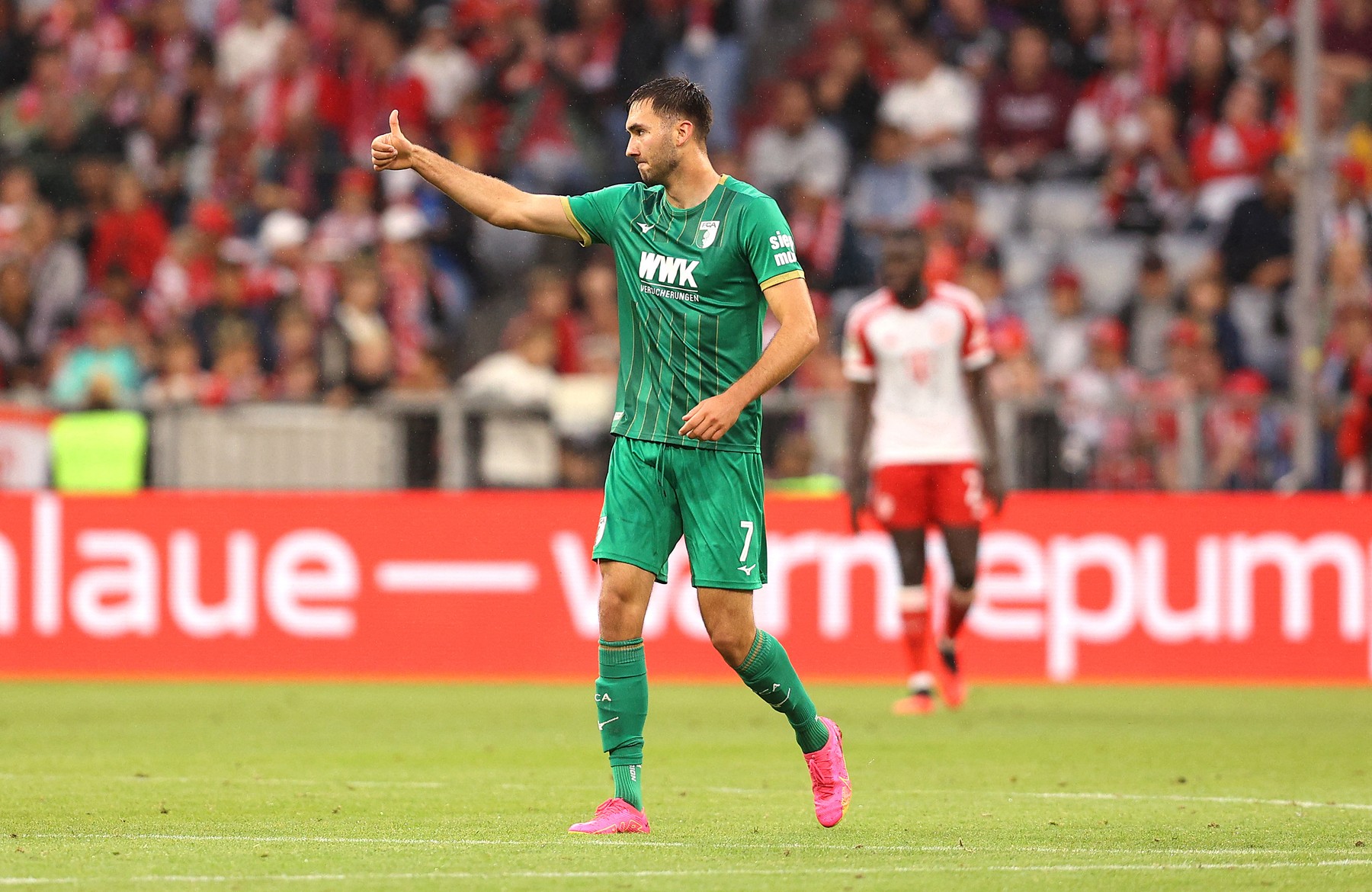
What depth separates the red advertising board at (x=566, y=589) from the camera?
579 inches

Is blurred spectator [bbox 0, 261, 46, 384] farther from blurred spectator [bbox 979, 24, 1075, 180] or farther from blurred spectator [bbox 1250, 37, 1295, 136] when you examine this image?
blurred spectator [bbox 1250, 37, 1295, 136]

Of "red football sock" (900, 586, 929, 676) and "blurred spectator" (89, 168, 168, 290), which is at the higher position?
"blurred spectator" (89, 168, 168, 290)

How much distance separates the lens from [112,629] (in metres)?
15.1

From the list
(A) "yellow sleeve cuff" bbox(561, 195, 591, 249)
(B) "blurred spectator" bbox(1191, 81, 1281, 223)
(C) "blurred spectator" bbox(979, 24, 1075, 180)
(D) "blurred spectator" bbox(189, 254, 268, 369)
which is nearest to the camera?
(A) "yellow sleeve cuff" bbox(561, 195, 591, 249)

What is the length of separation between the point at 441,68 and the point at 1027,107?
549 cm

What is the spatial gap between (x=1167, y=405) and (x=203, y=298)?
27.4 feet

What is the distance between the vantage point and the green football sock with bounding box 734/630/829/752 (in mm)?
7312

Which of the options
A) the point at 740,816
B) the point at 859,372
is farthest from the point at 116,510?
the point at 740,816

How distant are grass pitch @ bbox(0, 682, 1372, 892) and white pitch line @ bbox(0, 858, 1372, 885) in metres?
0.02

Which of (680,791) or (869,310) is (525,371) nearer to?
(869,310)

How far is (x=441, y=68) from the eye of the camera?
69.2 ft

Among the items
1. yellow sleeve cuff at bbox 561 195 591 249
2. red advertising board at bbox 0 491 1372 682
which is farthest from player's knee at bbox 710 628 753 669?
red advertising board at bbox 0 491 1372 682

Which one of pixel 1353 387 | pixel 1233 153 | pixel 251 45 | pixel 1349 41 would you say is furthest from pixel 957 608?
pixel 251 45

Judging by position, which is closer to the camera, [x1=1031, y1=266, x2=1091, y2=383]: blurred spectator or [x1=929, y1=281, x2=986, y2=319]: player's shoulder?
[x1=929, y1=281, x2=986, y2=319]: player's shoulder
